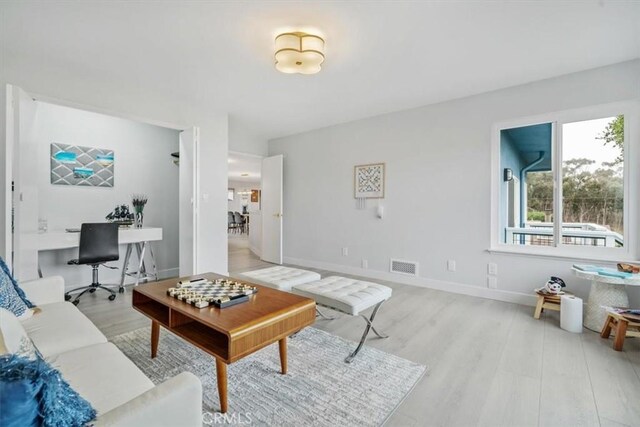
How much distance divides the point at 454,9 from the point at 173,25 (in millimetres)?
2038

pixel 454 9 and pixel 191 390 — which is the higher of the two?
pixel 454 9

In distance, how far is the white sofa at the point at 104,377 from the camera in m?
0.84

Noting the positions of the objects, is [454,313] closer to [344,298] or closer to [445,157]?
[344,298]

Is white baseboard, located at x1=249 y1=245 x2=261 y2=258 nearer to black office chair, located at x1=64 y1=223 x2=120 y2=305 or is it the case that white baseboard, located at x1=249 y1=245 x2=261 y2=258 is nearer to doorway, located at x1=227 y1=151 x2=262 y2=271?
doorway, located at x1=227 y1=151 x2=262 y2=271

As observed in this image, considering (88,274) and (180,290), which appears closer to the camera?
(180,290)

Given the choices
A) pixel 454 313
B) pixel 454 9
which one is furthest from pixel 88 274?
pixel 454 9

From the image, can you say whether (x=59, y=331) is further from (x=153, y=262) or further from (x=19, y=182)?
(x=153, y=262)

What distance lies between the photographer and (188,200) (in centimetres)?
379

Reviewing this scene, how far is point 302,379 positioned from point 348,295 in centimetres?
62

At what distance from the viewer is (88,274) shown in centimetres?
374

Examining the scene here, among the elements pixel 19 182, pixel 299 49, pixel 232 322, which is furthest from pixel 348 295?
pixel 19 182

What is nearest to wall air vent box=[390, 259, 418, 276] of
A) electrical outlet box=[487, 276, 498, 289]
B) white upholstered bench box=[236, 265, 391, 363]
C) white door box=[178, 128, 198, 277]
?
electrical outlet box=[487, 276, 498, 289]

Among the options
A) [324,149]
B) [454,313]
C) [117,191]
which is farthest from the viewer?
[324,149]

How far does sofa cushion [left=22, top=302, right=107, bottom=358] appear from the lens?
55.5 inches
